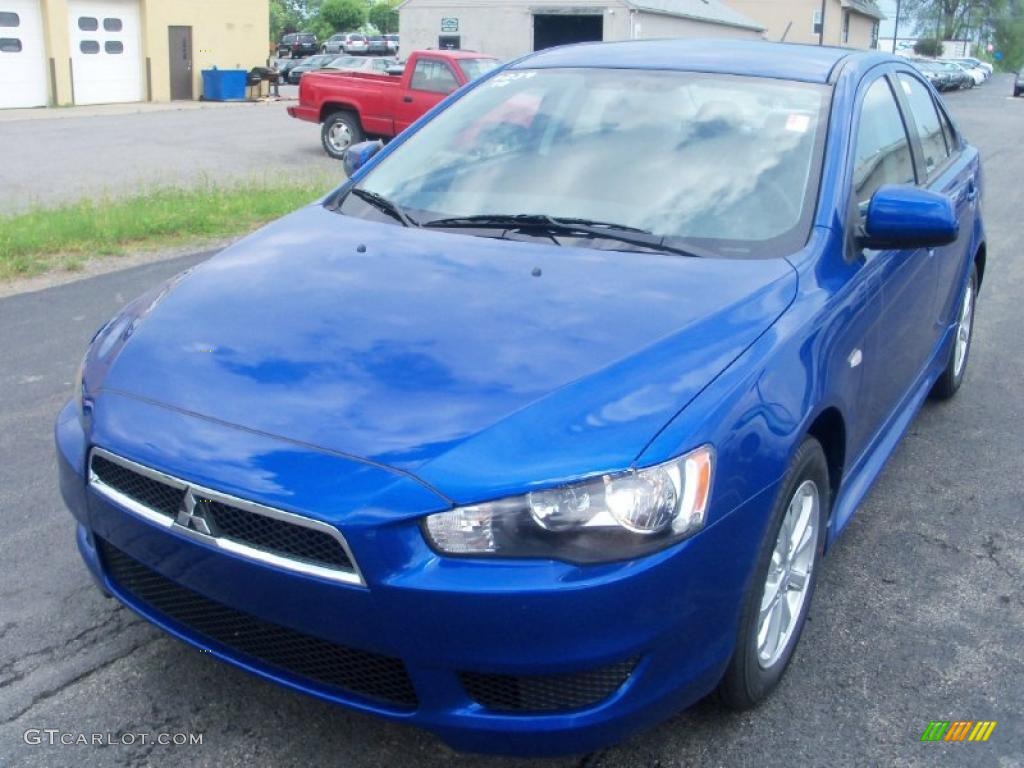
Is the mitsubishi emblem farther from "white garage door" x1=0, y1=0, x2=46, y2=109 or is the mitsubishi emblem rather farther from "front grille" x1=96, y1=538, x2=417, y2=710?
"white garage door" x1=0, y1=0, x2=46, y2=109

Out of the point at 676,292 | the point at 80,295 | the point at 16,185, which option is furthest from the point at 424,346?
the point at 16,185

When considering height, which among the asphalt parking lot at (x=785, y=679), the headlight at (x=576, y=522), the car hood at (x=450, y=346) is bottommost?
the asphalt parking lot at (x=785, y=679)

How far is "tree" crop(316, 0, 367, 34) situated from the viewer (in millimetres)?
70000

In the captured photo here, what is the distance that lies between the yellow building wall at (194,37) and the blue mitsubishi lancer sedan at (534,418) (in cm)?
2700

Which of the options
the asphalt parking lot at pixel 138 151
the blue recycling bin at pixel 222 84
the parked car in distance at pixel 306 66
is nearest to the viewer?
the asphalt parking lot at pixel 138 151

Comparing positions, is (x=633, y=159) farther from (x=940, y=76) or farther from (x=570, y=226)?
(x=940, y=76)

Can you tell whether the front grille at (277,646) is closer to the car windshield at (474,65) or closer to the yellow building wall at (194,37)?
the car windshield at (474,65)

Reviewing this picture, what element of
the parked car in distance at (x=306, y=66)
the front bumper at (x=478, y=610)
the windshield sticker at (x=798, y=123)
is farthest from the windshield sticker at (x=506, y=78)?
the parked car in distance at (x=306, y=66)

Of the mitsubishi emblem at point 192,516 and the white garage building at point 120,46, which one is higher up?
the white garage building at point 120,46

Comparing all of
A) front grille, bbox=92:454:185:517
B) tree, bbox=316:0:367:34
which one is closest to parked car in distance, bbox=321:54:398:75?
front grille, bbox=92:454:185:517

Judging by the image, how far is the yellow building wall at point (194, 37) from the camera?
90.5 feet

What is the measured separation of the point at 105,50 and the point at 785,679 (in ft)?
98.9

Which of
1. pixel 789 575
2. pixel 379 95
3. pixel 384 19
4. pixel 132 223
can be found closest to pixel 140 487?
pixel 789 575

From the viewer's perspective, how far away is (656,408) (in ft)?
8.27
